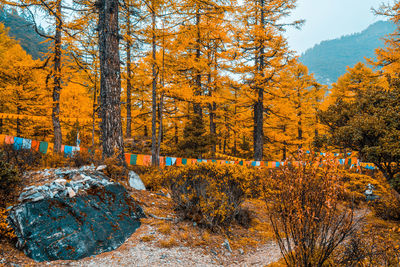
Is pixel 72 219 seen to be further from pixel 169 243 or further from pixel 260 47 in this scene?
pixel 260 47

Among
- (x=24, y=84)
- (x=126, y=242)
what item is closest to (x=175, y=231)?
(x=126, y=242)

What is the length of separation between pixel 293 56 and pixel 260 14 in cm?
336

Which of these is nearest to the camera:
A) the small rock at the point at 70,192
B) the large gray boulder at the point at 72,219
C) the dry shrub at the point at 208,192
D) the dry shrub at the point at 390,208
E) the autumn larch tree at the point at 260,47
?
the large gray boulder at the point at 72,219

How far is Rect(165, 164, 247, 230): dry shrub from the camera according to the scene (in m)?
4.33

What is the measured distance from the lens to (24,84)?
42.3 feet

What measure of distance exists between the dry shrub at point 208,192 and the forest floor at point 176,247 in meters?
0.25

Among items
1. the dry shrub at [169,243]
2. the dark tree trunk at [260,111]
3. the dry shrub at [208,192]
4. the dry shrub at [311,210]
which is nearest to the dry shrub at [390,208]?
the dry shrub at [208,192]

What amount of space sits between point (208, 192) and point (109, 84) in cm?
392

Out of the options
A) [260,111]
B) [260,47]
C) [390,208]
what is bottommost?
[390,208]

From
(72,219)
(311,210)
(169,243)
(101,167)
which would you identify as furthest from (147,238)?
(311,210)

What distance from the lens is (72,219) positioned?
10.2 feet

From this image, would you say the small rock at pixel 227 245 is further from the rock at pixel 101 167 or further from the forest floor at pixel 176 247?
the rock at pixel 101 167

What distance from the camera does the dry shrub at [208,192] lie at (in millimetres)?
4332

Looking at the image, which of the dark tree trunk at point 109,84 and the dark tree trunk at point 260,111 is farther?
the dark tree trunk at point 260,111
